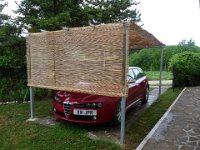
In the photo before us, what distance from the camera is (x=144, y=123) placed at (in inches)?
269

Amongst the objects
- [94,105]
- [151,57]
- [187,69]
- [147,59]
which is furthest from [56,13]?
[147,59]

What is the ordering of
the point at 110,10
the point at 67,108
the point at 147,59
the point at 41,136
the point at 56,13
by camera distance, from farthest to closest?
1. the point at 147,59
2. the point at 110,10
3. the point at 56,13
4. the point at 67,108
5. the point at 41,136

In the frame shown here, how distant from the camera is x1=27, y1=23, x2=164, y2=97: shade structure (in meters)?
5.18

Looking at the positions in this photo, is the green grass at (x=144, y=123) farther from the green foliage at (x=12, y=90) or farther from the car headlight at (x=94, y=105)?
the green foliage at (x=12, y=90)

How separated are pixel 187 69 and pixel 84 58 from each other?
9.13 meters

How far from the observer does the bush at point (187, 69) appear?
13328 mm

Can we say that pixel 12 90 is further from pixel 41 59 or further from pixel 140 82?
pixel 140 82

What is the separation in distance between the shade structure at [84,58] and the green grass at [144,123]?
118 centimetres

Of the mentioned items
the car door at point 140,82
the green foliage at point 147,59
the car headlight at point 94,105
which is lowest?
the car headlight at point 94,105

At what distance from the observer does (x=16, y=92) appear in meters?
9.55

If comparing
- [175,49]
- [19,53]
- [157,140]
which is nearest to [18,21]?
[19,53]

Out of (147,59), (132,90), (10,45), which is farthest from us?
(147,59)

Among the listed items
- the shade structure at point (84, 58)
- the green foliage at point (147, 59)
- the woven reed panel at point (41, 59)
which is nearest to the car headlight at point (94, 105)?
the shade structure at point (84, 58)

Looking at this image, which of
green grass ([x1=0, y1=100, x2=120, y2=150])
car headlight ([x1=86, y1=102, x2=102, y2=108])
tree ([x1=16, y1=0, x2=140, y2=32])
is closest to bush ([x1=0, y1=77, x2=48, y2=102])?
green grass ([x1=0, y1=100, x2=120, y2=150])
